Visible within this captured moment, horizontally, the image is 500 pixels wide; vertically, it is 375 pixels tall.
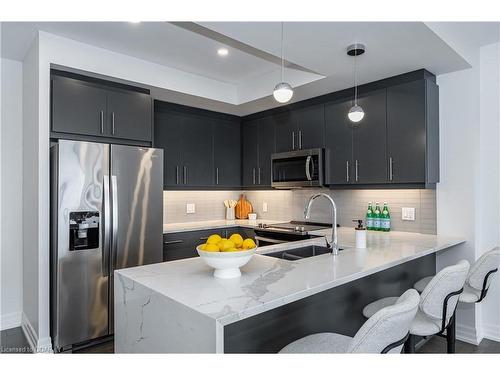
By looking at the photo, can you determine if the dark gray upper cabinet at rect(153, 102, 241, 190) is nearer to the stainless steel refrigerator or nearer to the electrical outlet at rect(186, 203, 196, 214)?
the electrical outlet at rect(186, 203, 196, 214)

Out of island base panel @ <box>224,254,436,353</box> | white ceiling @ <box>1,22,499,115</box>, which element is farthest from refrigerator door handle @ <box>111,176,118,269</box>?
island base panel @ <box>224,254,436,353</box>

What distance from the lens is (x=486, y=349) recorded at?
273 centimetres

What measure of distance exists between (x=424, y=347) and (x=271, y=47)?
2565 mm

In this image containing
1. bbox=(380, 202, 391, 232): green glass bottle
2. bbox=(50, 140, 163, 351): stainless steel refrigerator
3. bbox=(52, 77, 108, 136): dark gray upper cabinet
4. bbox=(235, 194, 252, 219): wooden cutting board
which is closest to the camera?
bbox=(50, 140, 163, 351): stainless steel refrigerator

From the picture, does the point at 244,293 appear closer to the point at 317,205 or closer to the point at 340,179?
the point at 340,179

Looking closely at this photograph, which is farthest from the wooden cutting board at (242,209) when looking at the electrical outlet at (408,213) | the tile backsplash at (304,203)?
the electrical outlet at (408,213)

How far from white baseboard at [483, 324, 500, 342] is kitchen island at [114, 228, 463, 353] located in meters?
1.23

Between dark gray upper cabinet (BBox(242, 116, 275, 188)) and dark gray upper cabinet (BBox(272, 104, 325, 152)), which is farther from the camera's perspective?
dark gray upper cabinet (BBox(242, 116, 275, 188))

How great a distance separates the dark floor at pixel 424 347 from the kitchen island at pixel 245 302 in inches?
32.8

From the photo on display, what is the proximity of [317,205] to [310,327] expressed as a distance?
2398 mm

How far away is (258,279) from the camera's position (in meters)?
1.60

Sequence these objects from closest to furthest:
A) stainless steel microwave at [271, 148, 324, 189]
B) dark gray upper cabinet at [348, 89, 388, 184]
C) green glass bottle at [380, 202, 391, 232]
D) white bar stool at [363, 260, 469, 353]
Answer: white bar stool at [363, 260, 469, 353], dark gray upper cabinet at [348, 89, 388, 184], green glass bottle at [380, 202, 391, 232], stainless steel microwave at [271, 148, 324, 189]

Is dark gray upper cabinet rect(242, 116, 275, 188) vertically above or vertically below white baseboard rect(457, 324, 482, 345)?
above

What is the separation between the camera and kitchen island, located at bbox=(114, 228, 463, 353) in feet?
4.18
